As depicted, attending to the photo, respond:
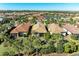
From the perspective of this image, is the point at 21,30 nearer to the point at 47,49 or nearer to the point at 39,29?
the point at 39,29

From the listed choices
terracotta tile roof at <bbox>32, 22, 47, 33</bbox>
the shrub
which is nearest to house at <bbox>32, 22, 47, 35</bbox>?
terracotta tile roof at <bbox>32, 22, 47, 33</bbox>

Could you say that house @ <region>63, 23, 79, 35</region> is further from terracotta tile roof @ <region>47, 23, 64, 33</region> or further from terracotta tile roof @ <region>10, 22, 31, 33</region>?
terracotta tile roof @ <region>10, 22, 31, 33</region>

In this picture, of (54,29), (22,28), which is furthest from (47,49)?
(22,28)

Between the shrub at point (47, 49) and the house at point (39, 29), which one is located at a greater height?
the house at point (39, 29)

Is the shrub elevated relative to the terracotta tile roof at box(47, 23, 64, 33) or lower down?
lower down

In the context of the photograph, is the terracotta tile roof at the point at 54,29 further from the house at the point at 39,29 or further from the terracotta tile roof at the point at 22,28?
the terracotta tile roof at the point at 22,28

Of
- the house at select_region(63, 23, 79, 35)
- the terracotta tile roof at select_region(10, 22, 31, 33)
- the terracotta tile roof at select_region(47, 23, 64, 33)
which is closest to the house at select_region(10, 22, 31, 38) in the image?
the terracotta tile roof at select_region(10, 22, 31, 33)

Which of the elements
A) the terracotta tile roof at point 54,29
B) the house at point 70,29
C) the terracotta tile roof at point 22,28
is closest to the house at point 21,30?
the terracotta tile roof at point 22,28
